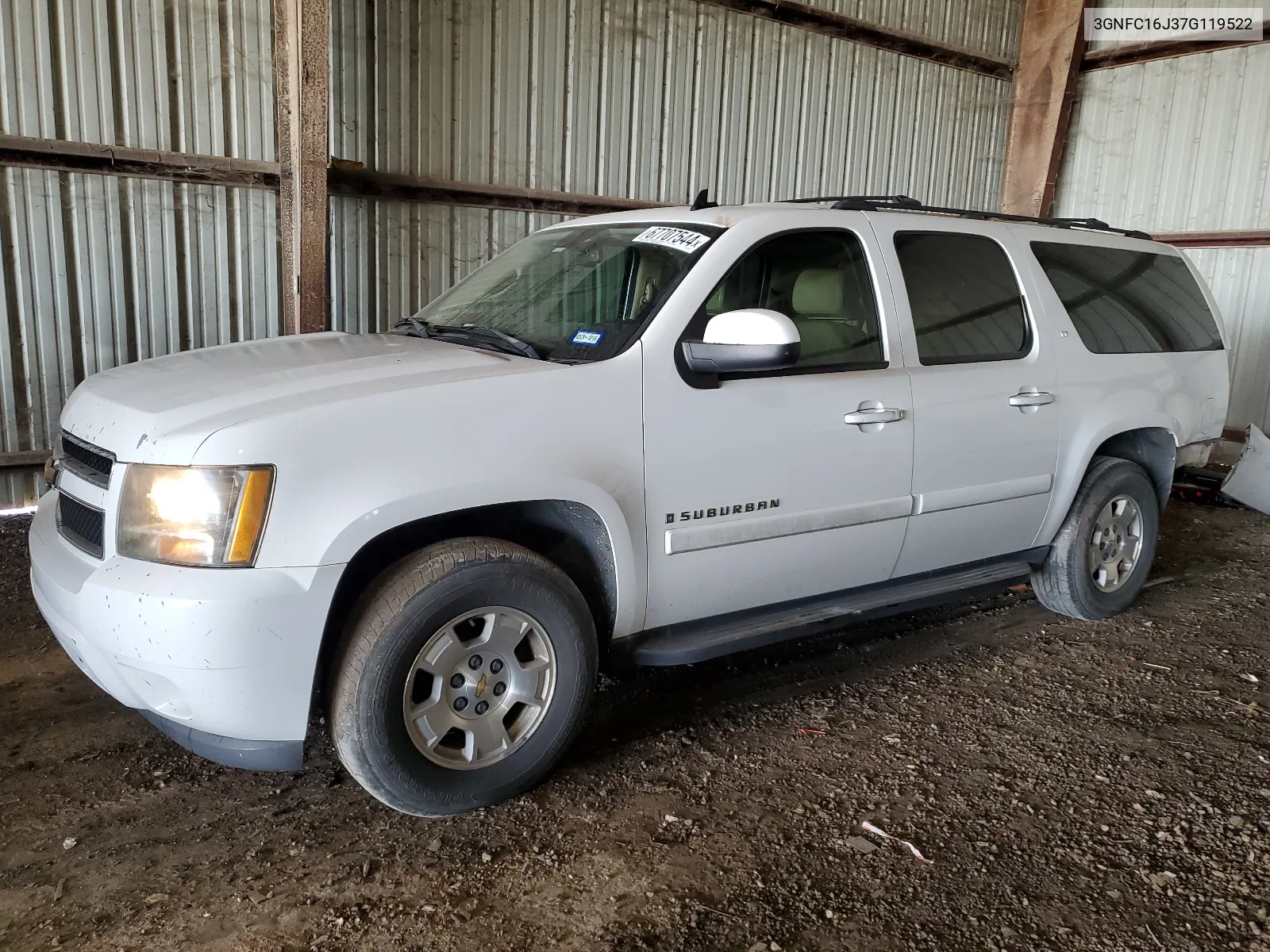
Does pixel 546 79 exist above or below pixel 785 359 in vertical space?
above

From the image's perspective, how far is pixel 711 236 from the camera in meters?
3.31

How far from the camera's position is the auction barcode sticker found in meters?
9.04

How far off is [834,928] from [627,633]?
1075 mm

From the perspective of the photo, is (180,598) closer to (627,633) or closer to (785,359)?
(627,633)

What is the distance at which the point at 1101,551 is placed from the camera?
469cm

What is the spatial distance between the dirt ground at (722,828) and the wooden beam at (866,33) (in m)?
6.97

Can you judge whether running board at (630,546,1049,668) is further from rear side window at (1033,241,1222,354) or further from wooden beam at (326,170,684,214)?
wooden beam at (326,170,684,214)

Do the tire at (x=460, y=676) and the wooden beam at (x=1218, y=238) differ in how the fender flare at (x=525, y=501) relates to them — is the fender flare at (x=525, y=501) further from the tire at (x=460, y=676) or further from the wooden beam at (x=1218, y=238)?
the wooden beam at (x=1218, y=238)

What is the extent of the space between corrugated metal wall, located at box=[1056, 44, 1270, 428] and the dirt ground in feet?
22.2

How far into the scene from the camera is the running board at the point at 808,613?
3.14 m

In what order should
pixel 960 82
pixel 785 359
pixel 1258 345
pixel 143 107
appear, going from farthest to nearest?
pixel 960 82, pixel 1258 345, pixel 143 107, pixel 785 359

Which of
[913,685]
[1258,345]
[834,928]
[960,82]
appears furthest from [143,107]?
[1258,345]

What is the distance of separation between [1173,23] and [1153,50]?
287mm

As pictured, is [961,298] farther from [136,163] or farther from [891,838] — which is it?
[136,163]
